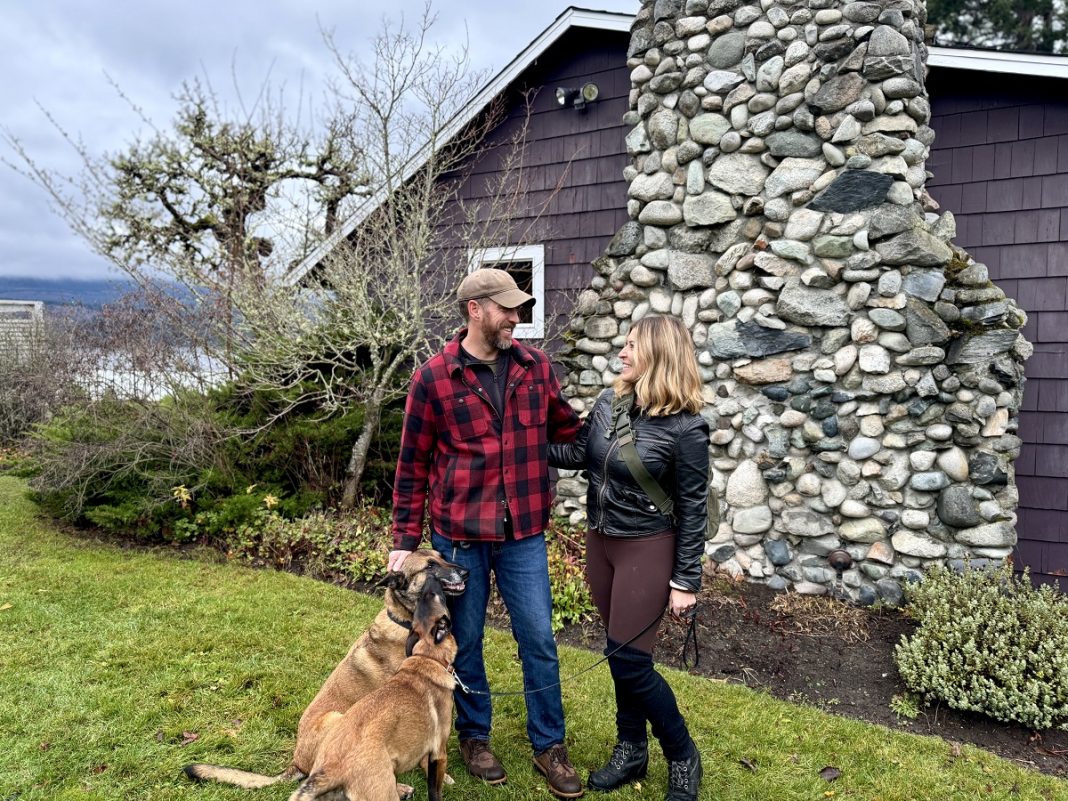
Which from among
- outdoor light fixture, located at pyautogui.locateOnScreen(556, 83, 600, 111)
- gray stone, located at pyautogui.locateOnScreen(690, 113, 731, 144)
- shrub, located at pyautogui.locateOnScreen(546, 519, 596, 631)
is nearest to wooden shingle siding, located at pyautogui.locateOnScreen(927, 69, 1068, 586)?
gray stone, located at pyautogui.locateOnScreen(690, 113, 731, 144)

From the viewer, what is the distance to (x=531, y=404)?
10.3ft

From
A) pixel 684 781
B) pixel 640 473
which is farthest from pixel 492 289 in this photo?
pixel 684 781

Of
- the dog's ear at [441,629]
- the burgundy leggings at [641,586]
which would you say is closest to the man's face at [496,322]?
the burgundy leggings at [641,586]

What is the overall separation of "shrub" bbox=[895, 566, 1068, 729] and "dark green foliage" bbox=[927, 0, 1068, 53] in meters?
14.6

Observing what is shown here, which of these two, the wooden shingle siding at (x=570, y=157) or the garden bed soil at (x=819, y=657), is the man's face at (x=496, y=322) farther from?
the wooden shingle siding at (x=570, y=157)

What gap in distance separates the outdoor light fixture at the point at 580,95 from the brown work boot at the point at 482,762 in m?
6.71

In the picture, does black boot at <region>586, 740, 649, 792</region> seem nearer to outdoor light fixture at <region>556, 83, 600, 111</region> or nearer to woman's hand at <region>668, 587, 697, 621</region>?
woman's hand at <region>668, 587, 697, 621</region>

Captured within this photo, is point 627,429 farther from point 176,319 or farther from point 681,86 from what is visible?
point 176,319

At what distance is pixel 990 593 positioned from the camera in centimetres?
450

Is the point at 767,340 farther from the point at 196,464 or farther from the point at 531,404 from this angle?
the point at 196,464

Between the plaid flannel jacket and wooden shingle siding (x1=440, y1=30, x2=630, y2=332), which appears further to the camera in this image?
wooden shingle siding (x1=440, y1=30, x2=630, y2=332)

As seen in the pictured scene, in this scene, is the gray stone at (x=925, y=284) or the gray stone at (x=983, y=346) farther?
the gray stone at (x=925, y=284)

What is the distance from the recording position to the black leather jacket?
2.85 meters

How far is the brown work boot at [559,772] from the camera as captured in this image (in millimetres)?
3131
